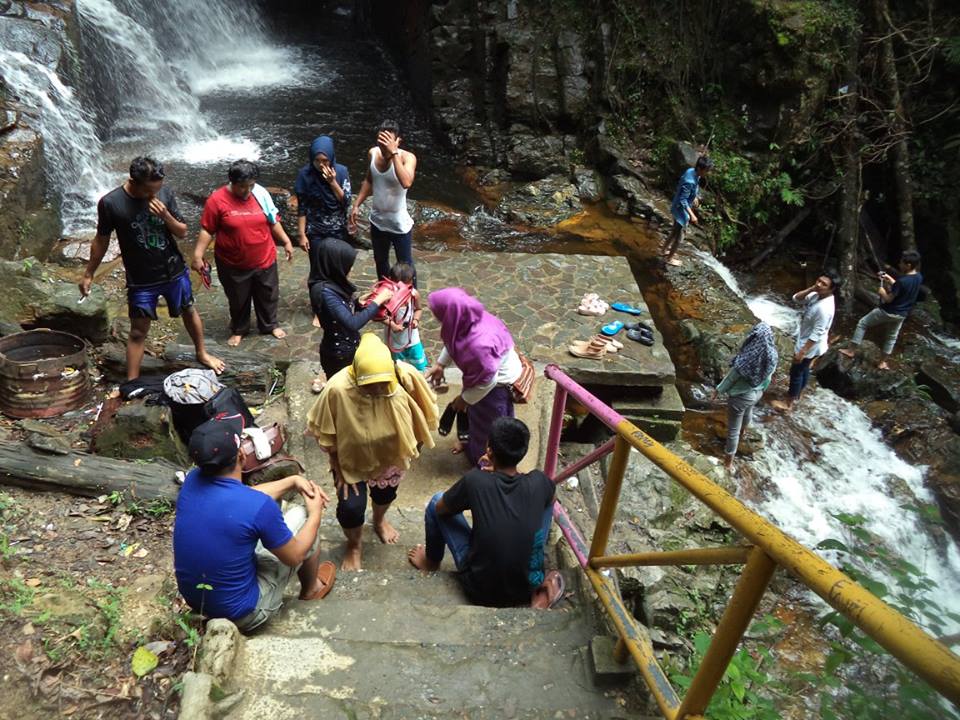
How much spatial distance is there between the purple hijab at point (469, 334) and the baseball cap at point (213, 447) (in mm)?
1703

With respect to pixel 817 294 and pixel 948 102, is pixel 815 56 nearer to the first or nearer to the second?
pixel 948 102

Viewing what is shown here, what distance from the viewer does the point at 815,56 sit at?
11.2 meters

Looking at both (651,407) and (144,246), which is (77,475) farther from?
(651,407)

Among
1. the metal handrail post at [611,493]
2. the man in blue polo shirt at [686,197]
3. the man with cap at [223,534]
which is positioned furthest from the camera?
the man in blue polo shirt at [686,197]

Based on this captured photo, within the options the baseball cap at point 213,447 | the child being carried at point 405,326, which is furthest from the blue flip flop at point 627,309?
the baseball cap at point 213,447

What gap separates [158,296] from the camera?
16.9ft

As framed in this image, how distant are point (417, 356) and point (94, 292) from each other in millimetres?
3201

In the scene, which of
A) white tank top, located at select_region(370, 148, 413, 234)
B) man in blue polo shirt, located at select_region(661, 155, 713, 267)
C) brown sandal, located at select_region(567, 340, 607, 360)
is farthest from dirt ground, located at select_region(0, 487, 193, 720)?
man in blue polo shirt, located at select_region(661, 155, 713, 267)

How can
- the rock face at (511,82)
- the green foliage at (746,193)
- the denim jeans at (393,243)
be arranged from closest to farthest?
the denim jeans at (393,243), the green foliage at (746,193), the rock face at (511,82)

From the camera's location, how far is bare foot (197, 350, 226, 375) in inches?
221

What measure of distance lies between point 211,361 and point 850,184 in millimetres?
10894

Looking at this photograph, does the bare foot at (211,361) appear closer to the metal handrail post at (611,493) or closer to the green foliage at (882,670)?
the metal handrail post at (611,493)

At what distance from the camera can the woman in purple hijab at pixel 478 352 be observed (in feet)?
13.6

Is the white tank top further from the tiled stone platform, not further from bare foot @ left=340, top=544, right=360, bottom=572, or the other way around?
bare foot @ left=340, top=544, right=360, bottom=572
